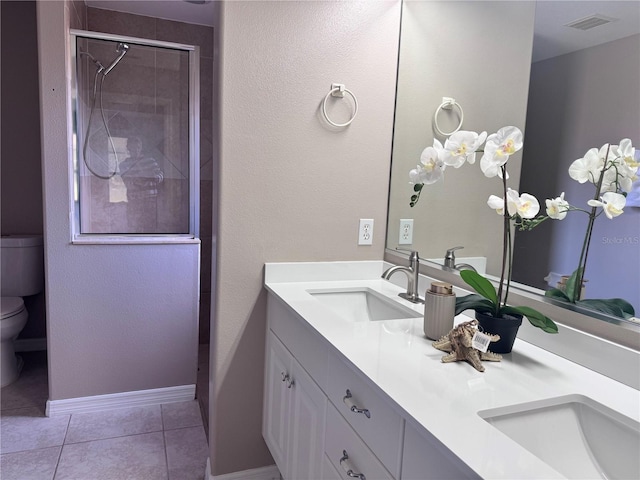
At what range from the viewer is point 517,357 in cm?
113

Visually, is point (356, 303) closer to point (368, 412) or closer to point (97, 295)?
point (368, 412)

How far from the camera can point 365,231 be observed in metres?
1.93

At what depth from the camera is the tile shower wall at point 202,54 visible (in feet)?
10.4

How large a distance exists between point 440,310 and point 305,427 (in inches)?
23.6

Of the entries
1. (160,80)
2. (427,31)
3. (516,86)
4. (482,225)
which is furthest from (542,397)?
(160,80)

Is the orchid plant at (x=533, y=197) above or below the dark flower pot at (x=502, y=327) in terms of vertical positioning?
above

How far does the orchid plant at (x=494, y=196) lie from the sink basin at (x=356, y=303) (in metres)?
0.51

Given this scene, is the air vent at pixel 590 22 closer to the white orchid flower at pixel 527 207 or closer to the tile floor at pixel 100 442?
the white orchid flower at pixel 527 207

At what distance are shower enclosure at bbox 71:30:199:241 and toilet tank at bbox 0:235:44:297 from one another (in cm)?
83

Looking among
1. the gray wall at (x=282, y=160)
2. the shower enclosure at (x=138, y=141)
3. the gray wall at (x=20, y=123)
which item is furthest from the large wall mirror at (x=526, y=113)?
the gray wall at (x=20, y=123)

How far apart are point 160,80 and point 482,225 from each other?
79.3 inches

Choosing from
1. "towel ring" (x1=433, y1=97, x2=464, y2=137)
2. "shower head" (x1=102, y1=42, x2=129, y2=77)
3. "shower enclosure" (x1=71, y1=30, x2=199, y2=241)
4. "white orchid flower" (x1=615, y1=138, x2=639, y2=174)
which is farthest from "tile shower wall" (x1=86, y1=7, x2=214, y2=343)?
"white orchid flower" (x1=615, y1=138, x2=639, y2=174)

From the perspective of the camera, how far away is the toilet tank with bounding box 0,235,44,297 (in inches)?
114

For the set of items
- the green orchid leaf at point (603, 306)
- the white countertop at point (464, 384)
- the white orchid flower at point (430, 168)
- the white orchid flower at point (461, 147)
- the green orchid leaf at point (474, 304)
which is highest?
the white orchid flower at point (461, 147)
